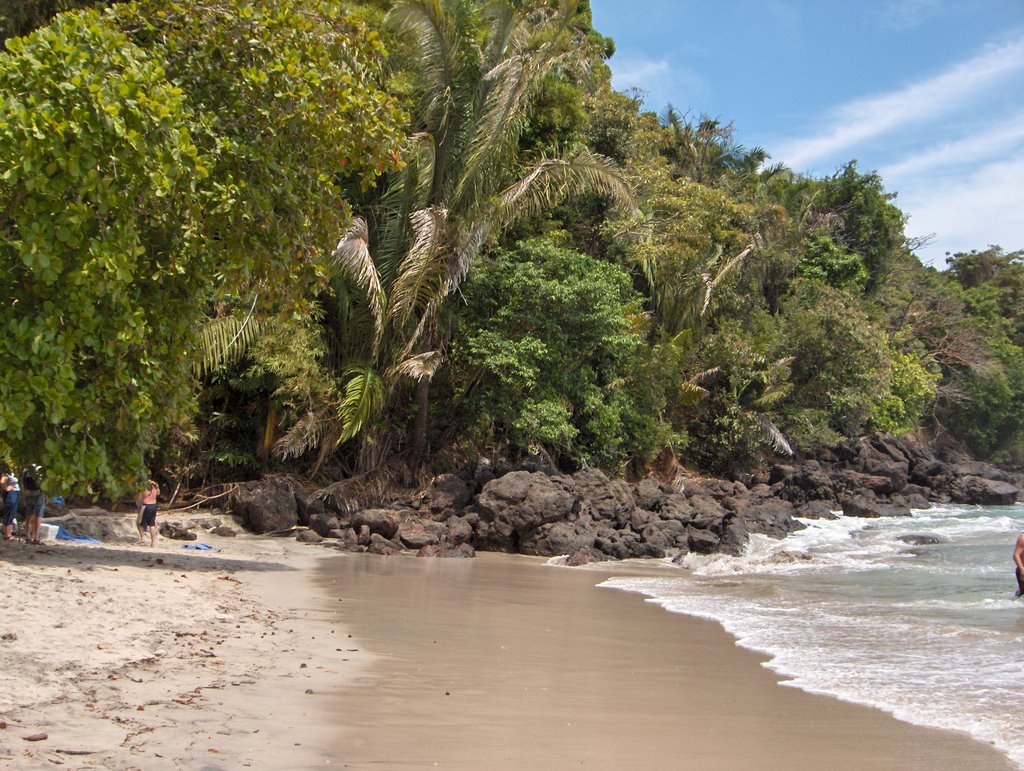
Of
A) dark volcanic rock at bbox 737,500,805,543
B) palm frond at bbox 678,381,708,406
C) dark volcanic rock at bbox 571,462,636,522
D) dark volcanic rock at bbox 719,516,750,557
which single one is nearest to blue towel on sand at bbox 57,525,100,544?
dark volcanic rock at bbox 571,462,636,522

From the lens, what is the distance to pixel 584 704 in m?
5.53

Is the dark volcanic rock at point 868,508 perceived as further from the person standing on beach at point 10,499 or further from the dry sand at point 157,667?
the person standing on beach at point 10,499

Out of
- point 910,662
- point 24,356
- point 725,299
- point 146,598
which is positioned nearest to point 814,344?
point 725,299

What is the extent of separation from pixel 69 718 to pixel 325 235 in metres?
4.45

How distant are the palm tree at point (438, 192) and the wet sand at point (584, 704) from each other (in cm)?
792

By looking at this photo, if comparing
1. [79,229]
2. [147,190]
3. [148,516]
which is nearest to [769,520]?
[148,516]

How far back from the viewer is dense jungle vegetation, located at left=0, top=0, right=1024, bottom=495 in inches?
210

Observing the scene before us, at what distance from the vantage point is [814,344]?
2700 centimetres

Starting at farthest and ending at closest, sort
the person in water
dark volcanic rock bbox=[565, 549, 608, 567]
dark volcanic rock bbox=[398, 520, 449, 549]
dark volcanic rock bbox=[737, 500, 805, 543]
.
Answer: dark volcanic rock bbox=[737, 500, 805, 543] < dark volcanic rock bbox=[398, 520, 449, 549] < dark volcanic rock bbox=[565, 549, 608, 567] < the person in water

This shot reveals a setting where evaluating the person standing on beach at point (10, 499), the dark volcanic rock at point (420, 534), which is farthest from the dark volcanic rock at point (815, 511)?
the person standing on beach at point (10, 499)

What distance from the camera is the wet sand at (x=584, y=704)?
4551 millimetres

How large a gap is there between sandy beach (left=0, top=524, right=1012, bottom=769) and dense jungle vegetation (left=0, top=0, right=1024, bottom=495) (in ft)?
3.92

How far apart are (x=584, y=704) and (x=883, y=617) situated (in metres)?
5.32

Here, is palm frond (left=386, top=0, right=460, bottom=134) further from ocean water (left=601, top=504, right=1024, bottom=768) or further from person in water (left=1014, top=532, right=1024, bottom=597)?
person in water (left=1014, top=532, right=1024, bottom=597)
